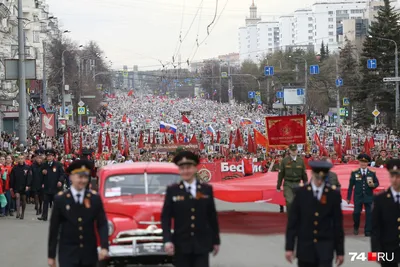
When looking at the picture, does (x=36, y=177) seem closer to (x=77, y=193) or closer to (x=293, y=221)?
(x=77, y=193)

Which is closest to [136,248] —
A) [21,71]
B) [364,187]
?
[364,187]

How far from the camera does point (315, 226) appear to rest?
29.7 feet

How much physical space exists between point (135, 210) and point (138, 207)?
0.19ft

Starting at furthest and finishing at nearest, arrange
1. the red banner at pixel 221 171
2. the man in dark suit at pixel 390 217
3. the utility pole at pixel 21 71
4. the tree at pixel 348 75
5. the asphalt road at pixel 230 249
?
the tree at pixel 348 75 < the utility pole at pixel 21 71 < the red banner at pixel 221 171 < the asphalt road at pixel 230 249 < the man in dark suit at pixel 390 217

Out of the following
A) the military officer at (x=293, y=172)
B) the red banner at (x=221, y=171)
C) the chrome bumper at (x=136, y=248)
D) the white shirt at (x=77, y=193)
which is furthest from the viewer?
the red banner at (x=221, y=171)

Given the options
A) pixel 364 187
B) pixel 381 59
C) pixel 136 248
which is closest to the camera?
pixel 136 248

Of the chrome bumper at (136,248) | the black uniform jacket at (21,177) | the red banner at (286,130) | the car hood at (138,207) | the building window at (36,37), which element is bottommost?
the chrome bumper at (136,248)

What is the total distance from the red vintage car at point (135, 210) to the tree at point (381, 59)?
5969 centimetres

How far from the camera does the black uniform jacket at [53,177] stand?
22047 millimetres

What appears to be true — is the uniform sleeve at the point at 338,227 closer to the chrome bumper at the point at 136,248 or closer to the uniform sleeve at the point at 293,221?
the uniform sleeve at the point at 293,221

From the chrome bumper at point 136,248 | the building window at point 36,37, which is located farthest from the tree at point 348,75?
the chrome bumper at point 136,248

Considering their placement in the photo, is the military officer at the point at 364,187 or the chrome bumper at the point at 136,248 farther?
the military officer at the point at 364,187

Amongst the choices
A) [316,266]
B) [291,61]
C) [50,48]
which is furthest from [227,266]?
[291,61]

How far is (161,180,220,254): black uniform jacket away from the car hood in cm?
261
